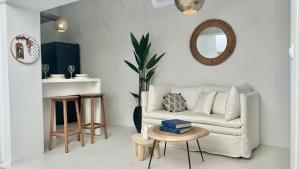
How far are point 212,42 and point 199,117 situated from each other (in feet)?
4.59

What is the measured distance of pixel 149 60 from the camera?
461cm

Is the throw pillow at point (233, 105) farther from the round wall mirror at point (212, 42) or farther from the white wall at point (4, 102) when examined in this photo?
the white wall at point (4, 102)

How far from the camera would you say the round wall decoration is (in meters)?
3.01

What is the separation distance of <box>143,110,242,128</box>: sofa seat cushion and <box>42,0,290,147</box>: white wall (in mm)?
892

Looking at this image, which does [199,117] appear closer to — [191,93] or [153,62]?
[191,93]

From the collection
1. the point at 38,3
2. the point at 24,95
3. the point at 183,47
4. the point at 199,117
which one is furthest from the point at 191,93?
the point at 38,3

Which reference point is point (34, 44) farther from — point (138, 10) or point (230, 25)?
point (230, 25)

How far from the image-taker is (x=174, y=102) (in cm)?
378

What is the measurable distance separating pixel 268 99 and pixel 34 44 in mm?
3384

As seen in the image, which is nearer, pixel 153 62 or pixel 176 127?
pixel 176 127

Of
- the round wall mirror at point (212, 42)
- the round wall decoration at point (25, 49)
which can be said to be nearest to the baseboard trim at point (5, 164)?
the round wall decoration at point (25, 49)

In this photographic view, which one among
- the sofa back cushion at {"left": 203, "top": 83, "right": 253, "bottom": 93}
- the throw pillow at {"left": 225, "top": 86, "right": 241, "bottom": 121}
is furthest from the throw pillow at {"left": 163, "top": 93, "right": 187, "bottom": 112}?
the throw pillow at {"left": 225, "top": 86, "right": 241, "bottom": 121}

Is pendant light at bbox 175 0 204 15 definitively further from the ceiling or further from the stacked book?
the ceiling

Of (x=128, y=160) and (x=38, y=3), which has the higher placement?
(x=38, y=3)
